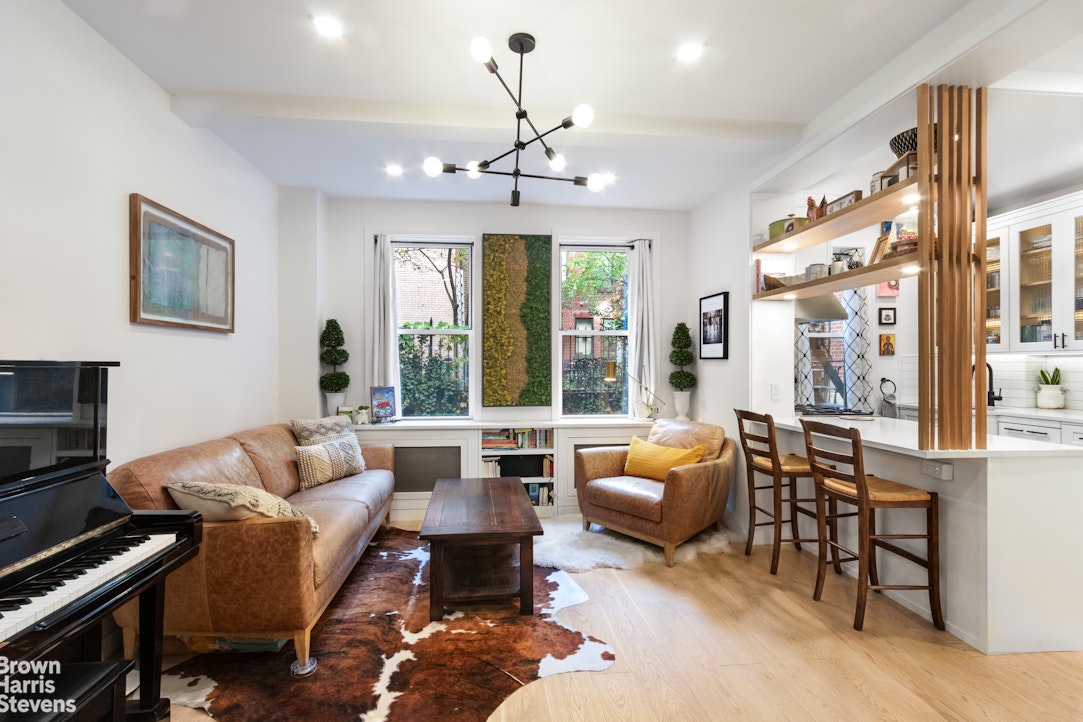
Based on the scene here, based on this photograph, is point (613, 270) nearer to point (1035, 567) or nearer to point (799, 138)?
point (799, 138)

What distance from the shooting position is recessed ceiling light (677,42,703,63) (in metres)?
2.32

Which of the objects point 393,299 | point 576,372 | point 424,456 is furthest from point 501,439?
point 393,299

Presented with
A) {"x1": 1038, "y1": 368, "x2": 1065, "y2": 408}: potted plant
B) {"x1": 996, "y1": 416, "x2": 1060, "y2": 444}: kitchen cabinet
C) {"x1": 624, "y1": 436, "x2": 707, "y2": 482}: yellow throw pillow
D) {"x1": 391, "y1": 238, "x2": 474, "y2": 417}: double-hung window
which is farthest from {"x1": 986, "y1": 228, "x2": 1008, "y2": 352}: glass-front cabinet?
{"x1": 391, "y1": 238, "x2": 474, "y2": 417}: double-hung window

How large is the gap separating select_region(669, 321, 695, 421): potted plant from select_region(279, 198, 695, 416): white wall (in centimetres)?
18

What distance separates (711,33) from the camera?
224cm

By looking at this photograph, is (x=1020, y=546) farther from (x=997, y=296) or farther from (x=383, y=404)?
(x=383, y=404)

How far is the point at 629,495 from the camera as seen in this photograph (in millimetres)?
3502

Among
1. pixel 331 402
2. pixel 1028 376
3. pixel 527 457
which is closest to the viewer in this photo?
pixel 1028 376

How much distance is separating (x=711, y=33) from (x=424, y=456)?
355 cm

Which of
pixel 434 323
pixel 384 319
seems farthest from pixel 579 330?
pixel 384 319

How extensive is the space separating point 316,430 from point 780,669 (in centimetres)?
324

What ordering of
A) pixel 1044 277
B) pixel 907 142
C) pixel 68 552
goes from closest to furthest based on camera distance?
pixel 68 552, pixel 907 142, pixel 1044 277

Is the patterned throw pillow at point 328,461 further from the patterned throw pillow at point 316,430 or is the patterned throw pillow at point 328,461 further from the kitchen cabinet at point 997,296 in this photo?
the kitchen cabinet at point 997,296

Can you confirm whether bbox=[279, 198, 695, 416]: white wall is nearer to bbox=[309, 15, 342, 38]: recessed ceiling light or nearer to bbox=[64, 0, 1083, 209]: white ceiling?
bbox=[64, 0, 1083, 209]: white ceiling
